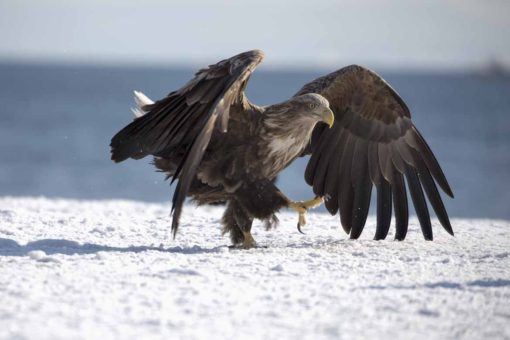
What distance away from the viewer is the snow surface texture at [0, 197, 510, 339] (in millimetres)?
4207

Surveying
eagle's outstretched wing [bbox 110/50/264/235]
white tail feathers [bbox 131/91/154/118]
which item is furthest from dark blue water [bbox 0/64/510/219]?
eagle's outstretched wing [bbox 110/50/264/235]

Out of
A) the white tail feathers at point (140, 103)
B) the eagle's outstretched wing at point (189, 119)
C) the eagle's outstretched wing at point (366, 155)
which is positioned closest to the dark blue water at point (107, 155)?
the eagle's outstretched wing at point (366, 155)

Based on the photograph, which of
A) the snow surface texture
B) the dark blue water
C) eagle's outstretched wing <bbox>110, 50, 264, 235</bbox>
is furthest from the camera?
the dark blue water

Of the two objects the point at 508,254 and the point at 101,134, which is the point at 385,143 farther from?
the point at 101,134

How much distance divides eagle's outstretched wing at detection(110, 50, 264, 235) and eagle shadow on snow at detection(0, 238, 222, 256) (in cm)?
65

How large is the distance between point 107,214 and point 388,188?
2853 millimetres

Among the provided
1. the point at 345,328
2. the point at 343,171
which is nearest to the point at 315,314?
the point at 345,328

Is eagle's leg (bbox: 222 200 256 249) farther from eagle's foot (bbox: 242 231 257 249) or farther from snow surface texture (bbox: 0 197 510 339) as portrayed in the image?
snow surface texture (bbox: 0 197 510 339)

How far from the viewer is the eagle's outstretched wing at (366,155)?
23.4ft

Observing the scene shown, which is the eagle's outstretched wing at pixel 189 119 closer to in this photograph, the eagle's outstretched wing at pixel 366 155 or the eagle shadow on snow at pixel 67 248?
the eagle shadow on snow at pixel 67 248

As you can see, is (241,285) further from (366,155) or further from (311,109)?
(366,155)

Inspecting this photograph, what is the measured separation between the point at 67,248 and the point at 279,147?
1.74 metres

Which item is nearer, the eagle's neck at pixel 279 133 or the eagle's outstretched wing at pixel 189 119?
the eagle's outstretched wing at pixel 189 119

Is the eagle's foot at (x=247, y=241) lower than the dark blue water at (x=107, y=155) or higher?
lower
